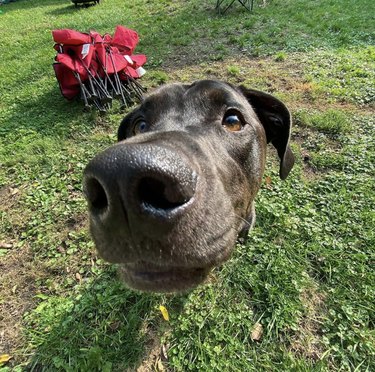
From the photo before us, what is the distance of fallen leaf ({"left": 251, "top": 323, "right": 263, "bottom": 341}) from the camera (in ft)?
10.1

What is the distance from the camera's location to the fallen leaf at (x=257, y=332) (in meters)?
3.09

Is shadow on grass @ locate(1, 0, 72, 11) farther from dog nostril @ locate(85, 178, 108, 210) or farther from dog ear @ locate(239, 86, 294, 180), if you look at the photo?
dog nostril @ locate(85, 178, 108, 210)

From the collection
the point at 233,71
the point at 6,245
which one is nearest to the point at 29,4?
the point at 233,71

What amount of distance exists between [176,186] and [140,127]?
6.28 feet

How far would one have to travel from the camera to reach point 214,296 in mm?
3426

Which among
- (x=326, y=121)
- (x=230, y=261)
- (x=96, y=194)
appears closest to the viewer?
(x=96, y=194)

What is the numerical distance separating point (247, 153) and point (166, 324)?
1.94 metres

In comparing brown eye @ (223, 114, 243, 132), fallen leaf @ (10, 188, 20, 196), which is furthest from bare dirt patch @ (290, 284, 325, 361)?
fallen leaf @ (10, 188, 20, 196)

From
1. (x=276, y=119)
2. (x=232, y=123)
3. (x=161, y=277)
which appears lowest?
(x=276, y=119)

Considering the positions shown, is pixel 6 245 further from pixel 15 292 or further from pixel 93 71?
pixel 93 71

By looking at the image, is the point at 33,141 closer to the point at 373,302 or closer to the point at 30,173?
the point at 30,173

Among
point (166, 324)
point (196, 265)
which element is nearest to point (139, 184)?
point (196, 265)

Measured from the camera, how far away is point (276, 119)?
3.58m

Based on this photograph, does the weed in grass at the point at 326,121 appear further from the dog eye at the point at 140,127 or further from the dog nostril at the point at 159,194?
the dog nostril at the point at 159,194
